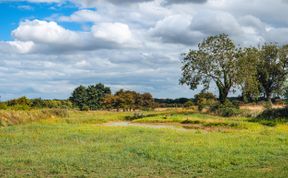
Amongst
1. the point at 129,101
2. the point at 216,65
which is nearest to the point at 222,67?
the point at 216,65

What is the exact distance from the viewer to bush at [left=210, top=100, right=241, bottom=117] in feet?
184

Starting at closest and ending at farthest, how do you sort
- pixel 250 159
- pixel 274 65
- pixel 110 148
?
pixel 250 159 < pixel 110 148 < pixel 274 65

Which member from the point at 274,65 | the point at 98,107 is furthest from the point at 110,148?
the point at 98,107

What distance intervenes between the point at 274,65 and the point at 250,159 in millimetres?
62584

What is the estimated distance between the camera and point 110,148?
22.2 metres

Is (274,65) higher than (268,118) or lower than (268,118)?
higher

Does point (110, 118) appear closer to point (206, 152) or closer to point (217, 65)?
point (217, 65)

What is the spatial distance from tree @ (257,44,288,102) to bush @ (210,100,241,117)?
1899 centimetres

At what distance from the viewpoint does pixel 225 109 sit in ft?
191

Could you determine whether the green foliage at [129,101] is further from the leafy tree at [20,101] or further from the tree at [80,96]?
the leafy tree at [20,101]

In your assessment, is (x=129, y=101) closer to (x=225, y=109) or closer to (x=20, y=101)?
(x=20, y=101)

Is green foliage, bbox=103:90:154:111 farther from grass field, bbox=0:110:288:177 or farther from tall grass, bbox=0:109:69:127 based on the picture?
grass field, bbox=0:110:288:177

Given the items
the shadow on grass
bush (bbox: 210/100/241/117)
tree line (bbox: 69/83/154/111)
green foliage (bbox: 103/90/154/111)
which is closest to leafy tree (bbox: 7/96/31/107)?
tree line (bbox: 69/83/154/111)

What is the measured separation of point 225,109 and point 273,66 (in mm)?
24761
